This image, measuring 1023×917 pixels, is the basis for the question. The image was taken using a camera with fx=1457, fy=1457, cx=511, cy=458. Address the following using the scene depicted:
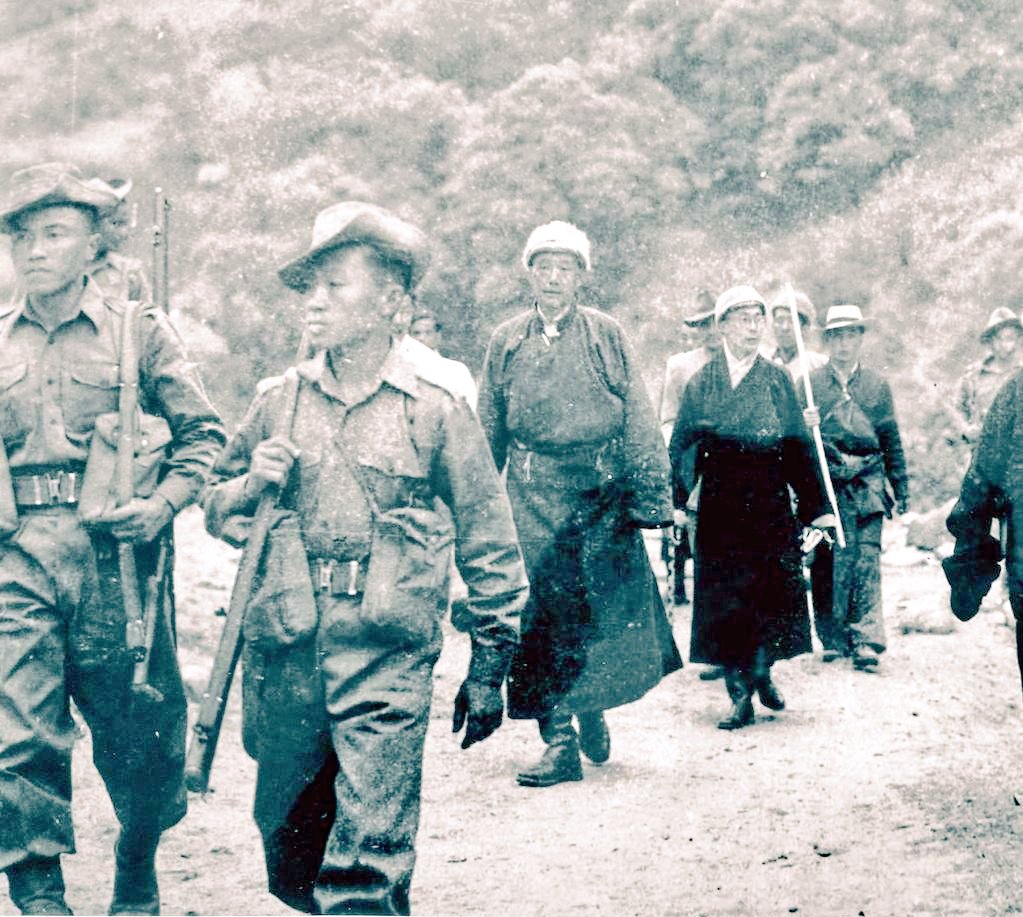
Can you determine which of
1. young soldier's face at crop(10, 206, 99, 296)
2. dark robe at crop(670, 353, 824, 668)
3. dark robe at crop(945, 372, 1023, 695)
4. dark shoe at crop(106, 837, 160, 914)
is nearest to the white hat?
dark robe at crop(670, 353, 824, 668)

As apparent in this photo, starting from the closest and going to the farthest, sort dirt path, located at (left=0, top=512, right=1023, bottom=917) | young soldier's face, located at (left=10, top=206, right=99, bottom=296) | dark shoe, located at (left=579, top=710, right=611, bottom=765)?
young soldier's face, located at (left=10, top=206, right=99, bottom=296) → dirt path, located at (left=0, top=512, right=1023, bottom=917) → dark shoe, located at (left=579, top=710, right=611, bottom=765)

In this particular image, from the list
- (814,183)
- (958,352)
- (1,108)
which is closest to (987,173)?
(814,183)

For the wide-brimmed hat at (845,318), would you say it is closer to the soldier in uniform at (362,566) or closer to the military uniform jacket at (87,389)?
the military uniform jacket at (87,389)

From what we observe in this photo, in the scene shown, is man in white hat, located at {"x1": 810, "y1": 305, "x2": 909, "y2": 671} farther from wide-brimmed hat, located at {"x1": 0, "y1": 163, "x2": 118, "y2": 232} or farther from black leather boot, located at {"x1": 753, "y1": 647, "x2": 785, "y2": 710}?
wide-brimmed hat, located at {"x1": 0, "y1": 163, "x2": 118, "y2": 232}

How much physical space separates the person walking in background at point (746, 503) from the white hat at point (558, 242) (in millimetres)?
1301

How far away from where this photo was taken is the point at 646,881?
495 centimetres

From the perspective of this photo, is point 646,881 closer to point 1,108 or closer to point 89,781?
point 89,781

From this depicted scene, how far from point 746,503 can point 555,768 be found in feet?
6.01

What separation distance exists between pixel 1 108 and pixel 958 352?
8995 millimetres

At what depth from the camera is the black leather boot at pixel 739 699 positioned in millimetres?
7293

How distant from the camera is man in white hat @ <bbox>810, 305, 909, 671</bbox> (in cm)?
887

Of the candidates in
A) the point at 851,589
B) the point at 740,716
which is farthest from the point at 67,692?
the point at 851,589

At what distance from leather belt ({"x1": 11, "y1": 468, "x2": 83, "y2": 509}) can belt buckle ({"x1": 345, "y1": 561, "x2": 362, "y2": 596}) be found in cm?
111

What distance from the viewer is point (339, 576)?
3.74 metres
